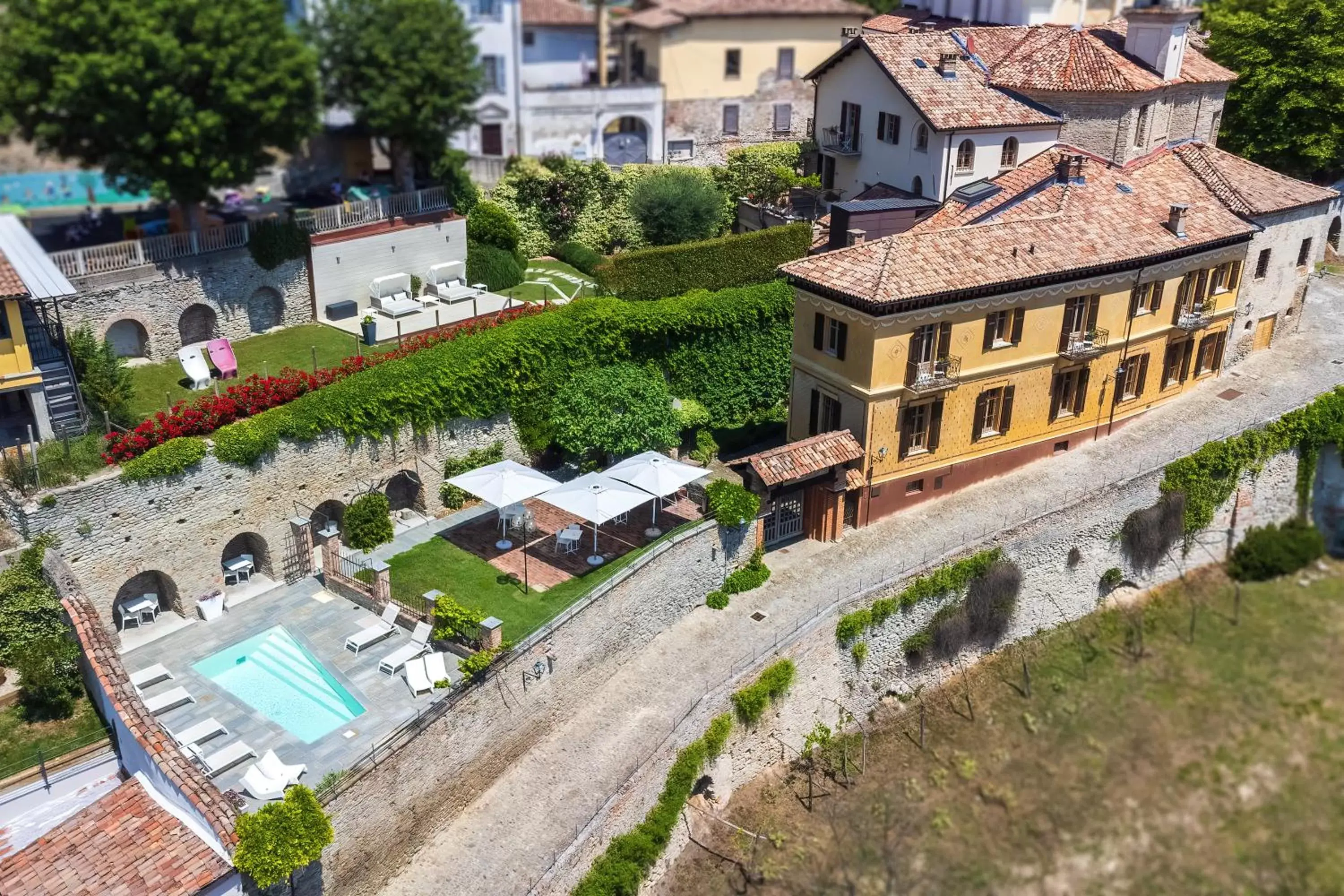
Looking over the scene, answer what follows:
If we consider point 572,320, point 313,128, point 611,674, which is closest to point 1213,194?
point 572,320

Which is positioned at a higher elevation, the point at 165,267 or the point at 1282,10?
the point at 1282,10

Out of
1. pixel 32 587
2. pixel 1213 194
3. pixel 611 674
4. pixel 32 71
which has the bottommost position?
pixel 611 674

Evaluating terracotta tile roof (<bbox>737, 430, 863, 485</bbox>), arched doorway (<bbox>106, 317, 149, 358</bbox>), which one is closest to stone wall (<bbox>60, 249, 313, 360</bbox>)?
arched doorway (<bbox>106, 317, 149, 358</bbox>)

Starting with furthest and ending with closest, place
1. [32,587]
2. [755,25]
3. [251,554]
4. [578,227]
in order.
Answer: [755,25] < [578,227] < [251,554] < [32,587]

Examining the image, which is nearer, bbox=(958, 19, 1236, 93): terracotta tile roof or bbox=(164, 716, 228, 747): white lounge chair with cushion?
bbox=(164, 716, 228, 747): white lounge chair with cushion

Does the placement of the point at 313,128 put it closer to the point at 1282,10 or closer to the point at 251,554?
the point at 251,554

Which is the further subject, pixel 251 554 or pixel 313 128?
pixel 313 128

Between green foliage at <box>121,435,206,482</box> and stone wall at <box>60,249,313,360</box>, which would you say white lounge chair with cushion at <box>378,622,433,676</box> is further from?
stone wall at <box>60,249,313,360</box>

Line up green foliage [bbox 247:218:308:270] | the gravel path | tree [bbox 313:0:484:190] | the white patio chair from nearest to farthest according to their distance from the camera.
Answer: the gravel path, the white patio chair, green foliage [bbox 247:218:308:270], tree [bbox 313:0:484:190]
